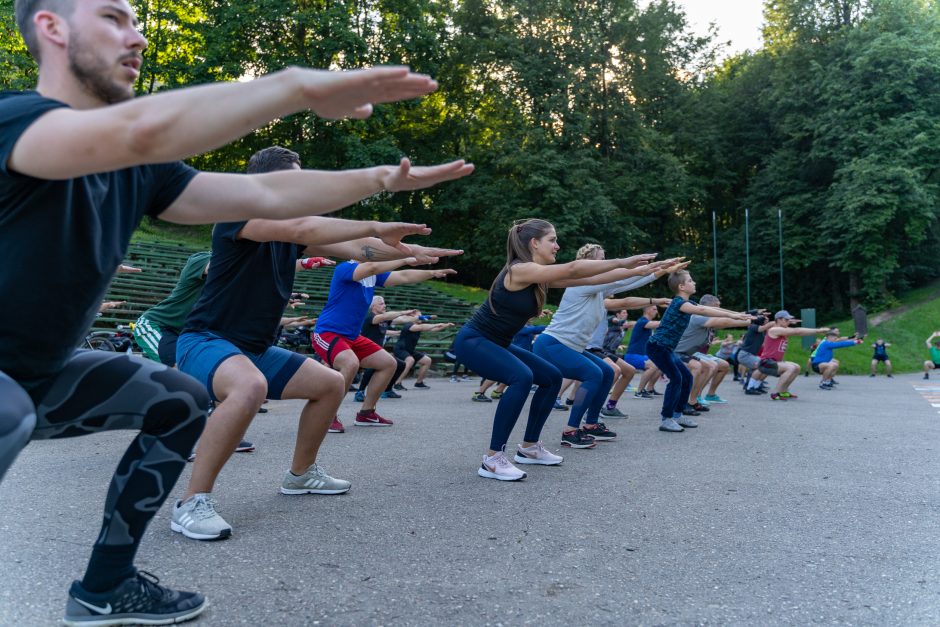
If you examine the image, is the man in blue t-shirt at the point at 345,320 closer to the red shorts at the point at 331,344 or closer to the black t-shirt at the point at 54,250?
the red shorts at the point at 331,344

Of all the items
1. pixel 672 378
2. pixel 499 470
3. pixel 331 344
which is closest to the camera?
pixel 499 470

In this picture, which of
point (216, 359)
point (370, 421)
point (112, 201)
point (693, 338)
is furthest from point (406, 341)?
point (112, 201)

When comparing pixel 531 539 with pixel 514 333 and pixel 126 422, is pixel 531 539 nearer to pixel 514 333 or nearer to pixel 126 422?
pixel 126 422

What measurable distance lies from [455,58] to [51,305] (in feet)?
129

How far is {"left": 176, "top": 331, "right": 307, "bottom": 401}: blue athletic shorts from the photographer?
4168 mm

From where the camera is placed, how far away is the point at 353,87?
182 centimetres

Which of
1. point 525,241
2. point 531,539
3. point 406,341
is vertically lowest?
point 406,341

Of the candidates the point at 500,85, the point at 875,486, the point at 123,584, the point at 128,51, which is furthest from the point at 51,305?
the point at 500,85

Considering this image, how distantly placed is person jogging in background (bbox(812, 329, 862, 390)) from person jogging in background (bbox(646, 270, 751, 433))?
29.3 feet

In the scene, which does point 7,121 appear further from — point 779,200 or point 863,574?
point 779,200

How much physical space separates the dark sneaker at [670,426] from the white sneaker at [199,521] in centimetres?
607

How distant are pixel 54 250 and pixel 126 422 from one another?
0.74 metres

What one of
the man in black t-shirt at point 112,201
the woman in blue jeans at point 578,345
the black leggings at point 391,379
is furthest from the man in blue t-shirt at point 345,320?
the man in black t-shirt at point 112,201

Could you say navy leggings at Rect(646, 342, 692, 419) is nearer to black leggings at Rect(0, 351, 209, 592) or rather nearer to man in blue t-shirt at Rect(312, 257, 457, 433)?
man in blue t-shirt at Rect(312, 257, 457, 433)
